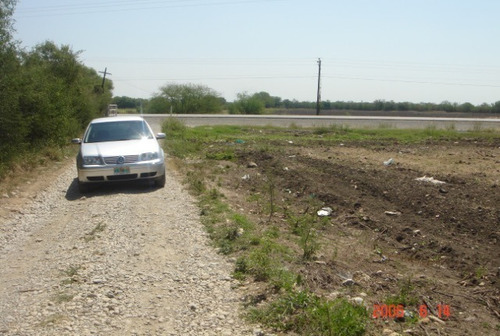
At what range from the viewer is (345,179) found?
13.0 m

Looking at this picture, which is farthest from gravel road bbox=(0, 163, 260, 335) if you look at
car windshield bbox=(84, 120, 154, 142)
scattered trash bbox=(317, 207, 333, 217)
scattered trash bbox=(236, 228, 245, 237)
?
car windshield bbox=(84, 120, 154, 142)

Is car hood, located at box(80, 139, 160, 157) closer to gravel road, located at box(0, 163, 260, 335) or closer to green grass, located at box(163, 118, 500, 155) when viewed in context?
gravel road, located at box(0, 163, 260, 335)

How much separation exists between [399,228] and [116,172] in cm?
612

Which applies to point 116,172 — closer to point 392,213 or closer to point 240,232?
point 240,232

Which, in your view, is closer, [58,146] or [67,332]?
[67,332]

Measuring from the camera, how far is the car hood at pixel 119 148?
1138 cm

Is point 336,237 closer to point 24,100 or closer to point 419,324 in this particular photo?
point 419,324

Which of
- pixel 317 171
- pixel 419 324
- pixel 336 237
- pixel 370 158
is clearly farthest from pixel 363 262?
pixel 370 158

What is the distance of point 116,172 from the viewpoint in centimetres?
1116

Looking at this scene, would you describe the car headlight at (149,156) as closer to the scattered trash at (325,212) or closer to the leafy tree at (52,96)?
the scattered trash at (325,212)

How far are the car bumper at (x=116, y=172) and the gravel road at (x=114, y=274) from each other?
131 centimetres

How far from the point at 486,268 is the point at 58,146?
653 inches

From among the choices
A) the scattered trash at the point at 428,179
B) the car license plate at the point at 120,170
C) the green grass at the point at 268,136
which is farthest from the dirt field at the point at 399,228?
the green grass at the point at 268,136

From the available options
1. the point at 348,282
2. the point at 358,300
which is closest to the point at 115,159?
the point at 348,282
